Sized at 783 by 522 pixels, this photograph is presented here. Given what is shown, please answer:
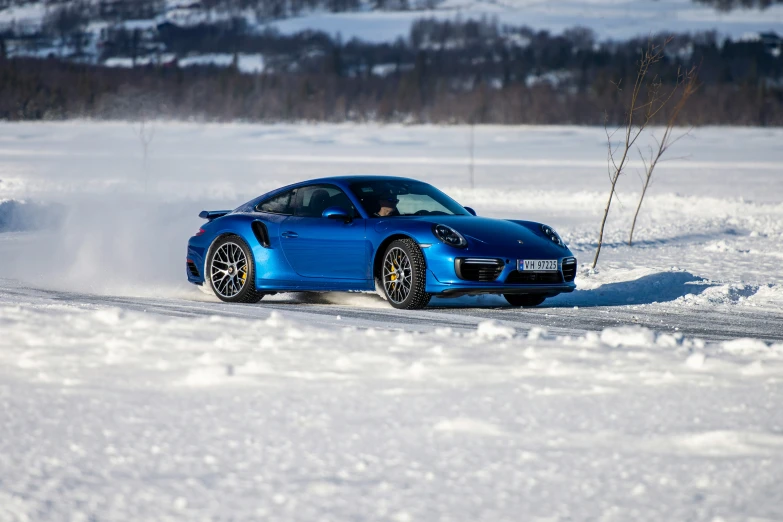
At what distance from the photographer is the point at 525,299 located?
36.0ft

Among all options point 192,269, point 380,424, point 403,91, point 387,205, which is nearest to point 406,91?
point 403,91

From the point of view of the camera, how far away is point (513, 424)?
489cm

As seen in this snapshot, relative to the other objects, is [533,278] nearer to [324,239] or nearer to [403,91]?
[324,239]

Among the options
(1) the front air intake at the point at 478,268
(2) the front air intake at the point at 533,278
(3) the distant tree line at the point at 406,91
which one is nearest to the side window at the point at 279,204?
(1) the front air intake at the point at 478,268

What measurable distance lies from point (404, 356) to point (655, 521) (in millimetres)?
2890

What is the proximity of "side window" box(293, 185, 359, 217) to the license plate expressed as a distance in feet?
5.78

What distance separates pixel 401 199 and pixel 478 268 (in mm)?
1318

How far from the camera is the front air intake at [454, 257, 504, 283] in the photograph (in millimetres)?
9633

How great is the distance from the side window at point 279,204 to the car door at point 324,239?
11 centimetres

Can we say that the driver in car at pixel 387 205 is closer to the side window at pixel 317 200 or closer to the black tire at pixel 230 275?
the side window at pixel 317 200

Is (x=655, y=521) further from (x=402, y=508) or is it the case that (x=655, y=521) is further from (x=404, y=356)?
(x=404, y=356)

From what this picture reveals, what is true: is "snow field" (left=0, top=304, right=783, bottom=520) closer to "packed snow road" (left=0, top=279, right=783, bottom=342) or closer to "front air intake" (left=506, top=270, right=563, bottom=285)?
"packed snow road" (left=0, top=279, right=783, bottom=342)

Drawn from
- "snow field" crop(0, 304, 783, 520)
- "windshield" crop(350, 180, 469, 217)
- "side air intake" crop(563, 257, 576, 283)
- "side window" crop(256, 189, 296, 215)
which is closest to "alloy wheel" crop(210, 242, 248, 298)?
"side window" crop(256, 189, 296, 215)

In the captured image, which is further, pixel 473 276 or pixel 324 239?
Answer: pixel 324 239
